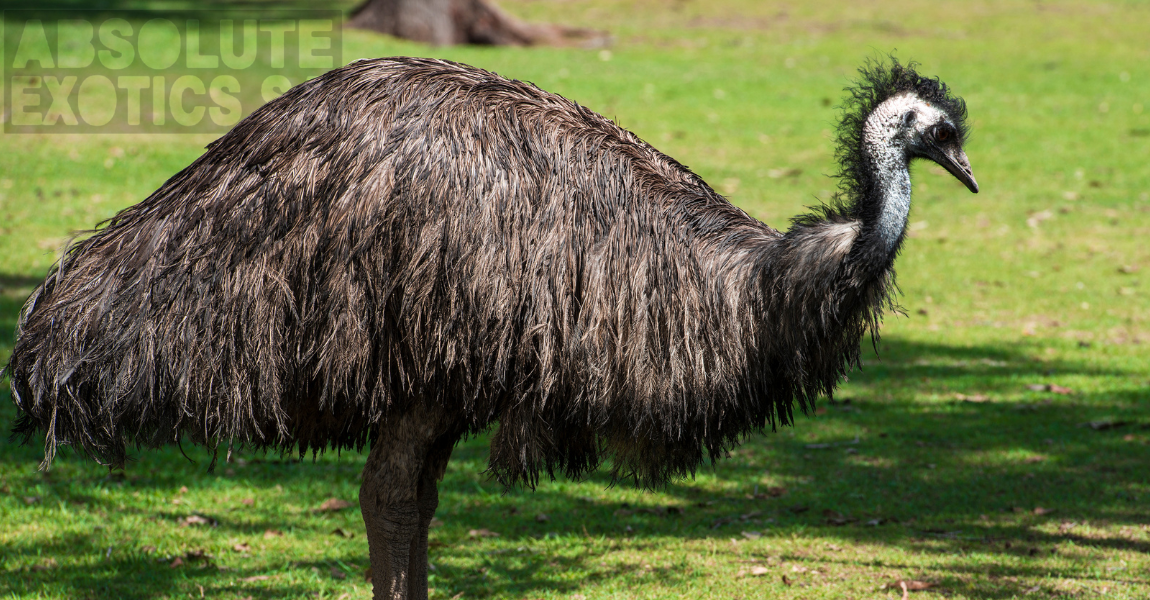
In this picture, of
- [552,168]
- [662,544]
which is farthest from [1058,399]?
[552,168]

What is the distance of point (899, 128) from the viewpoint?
158 inches

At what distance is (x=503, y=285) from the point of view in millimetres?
3863

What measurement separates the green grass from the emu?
1.38 metres

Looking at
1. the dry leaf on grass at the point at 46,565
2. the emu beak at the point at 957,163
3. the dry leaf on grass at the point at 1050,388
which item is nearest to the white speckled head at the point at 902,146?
the emu beak at the point at 957,163

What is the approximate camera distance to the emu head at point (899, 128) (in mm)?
3992

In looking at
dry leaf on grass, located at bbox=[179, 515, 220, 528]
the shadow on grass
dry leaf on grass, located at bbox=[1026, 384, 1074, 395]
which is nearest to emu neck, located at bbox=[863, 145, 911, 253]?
the shadow on grass

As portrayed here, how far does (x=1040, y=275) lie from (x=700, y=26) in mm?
13785

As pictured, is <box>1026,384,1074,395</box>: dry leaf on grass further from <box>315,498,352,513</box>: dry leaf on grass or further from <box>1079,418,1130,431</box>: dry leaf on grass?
<box>315,498,352,513</box>: dry leaf on grass

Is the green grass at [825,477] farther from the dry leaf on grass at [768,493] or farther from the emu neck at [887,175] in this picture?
the emu neck at [887,175]

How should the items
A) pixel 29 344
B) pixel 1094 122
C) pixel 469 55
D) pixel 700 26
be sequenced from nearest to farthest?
pixel 29 344 → pixel 1094 122 → pixel 469 55 → pixel 700 26

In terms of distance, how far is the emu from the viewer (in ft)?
12.7

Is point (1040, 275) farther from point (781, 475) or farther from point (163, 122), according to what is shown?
point (163, 122)

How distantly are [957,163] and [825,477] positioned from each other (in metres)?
2.85

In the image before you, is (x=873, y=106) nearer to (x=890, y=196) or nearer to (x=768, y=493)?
(x=890, y=196)
